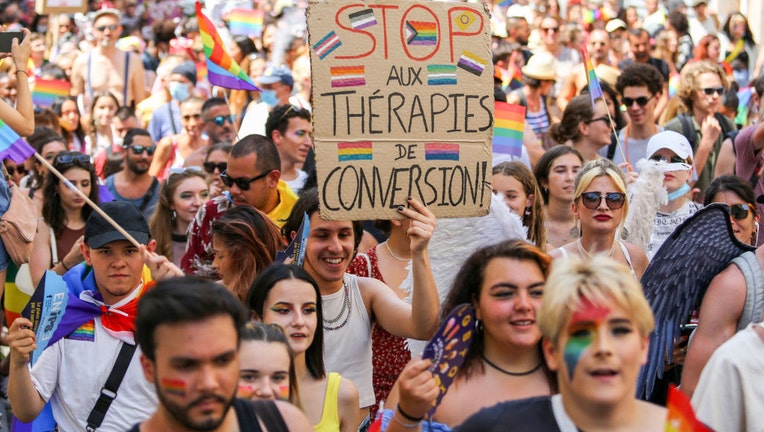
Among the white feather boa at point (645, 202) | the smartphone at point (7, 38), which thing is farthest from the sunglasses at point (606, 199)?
the smartphone at point (7, 38)

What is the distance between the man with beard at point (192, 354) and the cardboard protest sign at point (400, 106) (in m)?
1.70

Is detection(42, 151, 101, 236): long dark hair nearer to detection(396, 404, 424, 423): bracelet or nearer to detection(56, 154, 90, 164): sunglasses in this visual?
detection(56, 154, 90, 164): sunglasses

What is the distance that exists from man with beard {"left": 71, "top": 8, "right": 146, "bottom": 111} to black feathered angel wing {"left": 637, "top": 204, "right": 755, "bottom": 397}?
9228 mm

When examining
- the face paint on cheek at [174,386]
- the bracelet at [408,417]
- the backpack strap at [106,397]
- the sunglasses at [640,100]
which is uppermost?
the sunglasses at [640,100]

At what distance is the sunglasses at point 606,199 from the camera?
6.23 meters

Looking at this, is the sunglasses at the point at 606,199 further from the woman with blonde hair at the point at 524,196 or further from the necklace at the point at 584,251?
the woman with blonde hair at the point at 524,196

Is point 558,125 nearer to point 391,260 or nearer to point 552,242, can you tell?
point 552,242

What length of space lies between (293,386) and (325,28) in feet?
4.70

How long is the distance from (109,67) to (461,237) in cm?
886

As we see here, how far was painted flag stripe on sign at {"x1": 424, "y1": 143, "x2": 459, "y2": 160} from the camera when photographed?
16.6ft

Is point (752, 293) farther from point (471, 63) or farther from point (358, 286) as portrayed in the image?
point (358, 286)

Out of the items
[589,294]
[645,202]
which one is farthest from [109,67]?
[589,294]

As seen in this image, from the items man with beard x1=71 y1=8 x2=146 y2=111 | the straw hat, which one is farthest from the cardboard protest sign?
man with beard x1=71 y1=8 x2=146 y2=111

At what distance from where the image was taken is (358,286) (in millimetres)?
5438
